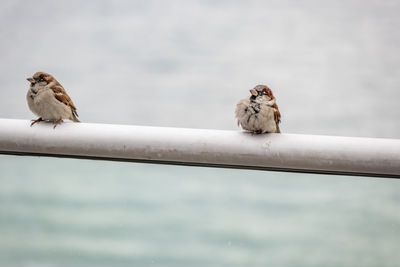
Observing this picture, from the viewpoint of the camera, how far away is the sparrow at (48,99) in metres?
1.53

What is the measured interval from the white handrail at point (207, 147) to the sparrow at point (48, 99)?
479mm

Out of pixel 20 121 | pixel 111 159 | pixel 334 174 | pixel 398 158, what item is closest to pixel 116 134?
pixel 111 159

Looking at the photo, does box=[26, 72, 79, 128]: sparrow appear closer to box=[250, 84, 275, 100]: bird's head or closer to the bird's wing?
the bird's wing

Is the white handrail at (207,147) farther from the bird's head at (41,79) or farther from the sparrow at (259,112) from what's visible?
the bird's head at (41,79)

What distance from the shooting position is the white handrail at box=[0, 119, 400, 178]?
3.05 feet

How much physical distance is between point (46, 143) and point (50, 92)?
61 cm

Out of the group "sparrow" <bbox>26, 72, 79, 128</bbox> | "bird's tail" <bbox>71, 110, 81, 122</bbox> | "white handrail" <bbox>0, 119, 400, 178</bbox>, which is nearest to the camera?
"white handrail" <bbox>0, 119, 400, 178</bbox>

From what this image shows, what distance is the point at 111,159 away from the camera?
3.44ft

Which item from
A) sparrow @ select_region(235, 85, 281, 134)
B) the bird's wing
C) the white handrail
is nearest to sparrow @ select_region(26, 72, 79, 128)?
the bird's wing

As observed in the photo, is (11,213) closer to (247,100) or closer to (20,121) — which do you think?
(20,121)

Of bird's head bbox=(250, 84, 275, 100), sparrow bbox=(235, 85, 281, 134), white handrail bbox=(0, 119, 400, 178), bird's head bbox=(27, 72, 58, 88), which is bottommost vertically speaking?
white handrail bbox=(0, 119, 400, 178)

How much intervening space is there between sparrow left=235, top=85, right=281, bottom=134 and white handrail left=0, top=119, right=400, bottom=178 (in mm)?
297

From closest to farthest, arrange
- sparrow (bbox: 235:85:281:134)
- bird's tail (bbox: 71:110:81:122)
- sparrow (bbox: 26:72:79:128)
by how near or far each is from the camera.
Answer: sparrow (bbox: 235:85:281:134)
sparrow (bbox: 26:72:79:128)
bird's tail (bbox: 71:110:81:122)

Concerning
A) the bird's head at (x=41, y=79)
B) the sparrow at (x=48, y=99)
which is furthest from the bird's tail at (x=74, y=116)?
the bird's head at (x=41, y=79)
